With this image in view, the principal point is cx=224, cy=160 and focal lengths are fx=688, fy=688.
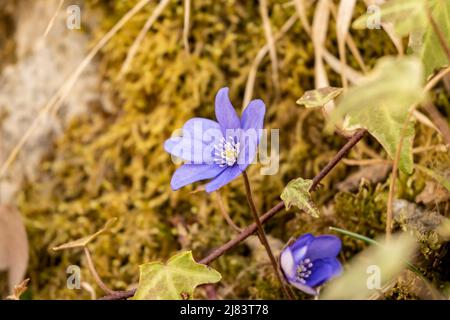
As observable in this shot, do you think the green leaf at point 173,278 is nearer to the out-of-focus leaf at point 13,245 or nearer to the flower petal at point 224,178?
the flower petal at point 224,178

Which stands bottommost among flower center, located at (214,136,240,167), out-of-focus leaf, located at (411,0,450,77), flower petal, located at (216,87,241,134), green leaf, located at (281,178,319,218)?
green leaf, located at (281,178,319,218)

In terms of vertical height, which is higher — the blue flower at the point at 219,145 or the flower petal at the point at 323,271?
the blue flower at the point at 219,145

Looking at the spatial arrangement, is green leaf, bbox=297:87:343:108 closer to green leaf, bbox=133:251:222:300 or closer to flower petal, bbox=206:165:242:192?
flower petal, bbox=206:165:242:192

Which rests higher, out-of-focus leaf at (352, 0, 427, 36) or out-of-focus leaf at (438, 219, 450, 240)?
out-of-focus leaf at (352, 0, 427, 36)

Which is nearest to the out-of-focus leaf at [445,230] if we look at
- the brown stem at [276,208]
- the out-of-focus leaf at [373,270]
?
the out-of-focus leaf at [373,270]

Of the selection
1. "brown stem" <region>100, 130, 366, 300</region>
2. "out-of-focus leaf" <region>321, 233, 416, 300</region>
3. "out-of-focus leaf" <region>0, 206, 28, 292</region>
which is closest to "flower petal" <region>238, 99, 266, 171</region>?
"brown stem" <region>100, 130, 366, 300</region>

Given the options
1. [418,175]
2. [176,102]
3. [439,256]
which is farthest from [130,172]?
[439,256]

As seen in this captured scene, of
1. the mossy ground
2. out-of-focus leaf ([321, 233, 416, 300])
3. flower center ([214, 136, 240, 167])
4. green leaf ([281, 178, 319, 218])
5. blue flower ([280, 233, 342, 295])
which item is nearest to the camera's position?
out-of-focus leaf ([321, 233, 416, 300])

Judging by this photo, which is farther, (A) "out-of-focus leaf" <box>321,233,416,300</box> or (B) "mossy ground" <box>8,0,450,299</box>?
(B) "mossy ground" <box>8,0,450,299</box>
